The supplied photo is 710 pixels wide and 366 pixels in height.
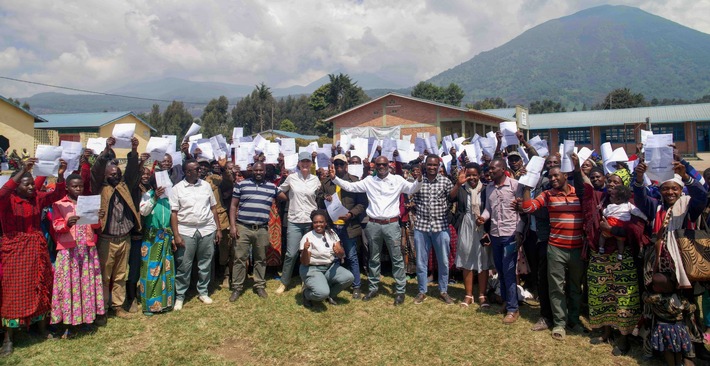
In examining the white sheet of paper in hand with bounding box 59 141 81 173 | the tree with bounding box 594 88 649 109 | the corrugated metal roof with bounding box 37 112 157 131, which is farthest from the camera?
the tree with bounding box 594 88 649 109

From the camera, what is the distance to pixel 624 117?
37.1 metres

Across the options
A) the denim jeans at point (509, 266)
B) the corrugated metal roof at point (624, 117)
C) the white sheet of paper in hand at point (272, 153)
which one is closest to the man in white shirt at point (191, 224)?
the white sheet of paper in hand at point (272, 153)

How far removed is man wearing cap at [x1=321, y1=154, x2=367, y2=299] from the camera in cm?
609

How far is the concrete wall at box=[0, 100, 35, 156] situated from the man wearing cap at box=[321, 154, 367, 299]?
26.4 meters

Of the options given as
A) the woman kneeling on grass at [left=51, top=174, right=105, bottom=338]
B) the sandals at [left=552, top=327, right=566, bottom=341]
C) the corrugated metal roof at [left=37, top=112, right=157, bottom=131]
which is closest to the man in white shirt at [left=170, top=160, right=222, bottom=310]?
the woman kneeling on grass at [left=51, top=174, right=105, bottom=338]

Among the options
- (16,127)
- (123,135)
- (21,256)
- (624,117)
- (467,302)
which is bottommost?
(467,302)

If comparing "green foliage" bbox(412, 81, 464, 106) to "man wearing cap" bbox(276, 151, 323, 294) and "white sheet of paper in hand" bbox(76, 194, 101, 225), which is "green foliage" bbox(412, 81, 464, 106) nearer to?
"man wearing cap" bbox(276, 151, 323, 294)

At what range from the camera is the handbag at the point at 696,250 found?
380 cm

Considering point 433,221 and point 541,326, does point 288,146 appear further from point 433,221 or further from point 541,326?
point 541,326

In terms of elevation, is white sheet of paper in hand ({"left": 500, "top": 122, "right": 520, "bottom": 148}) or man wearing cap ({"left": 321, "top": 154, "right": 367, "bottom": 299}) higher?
white sheet of paper in hand ({"left": 500, "top": 122, "right": 520, "bottom": 148})

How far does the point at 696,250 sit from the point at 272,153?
5643mm

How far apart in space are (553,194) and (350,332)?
2730 millimetres

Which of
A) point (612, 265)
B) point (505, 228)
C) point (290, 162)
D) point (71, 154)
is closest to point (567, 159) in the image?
point (505, 228)

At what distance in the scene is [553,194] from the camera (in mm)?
4785
